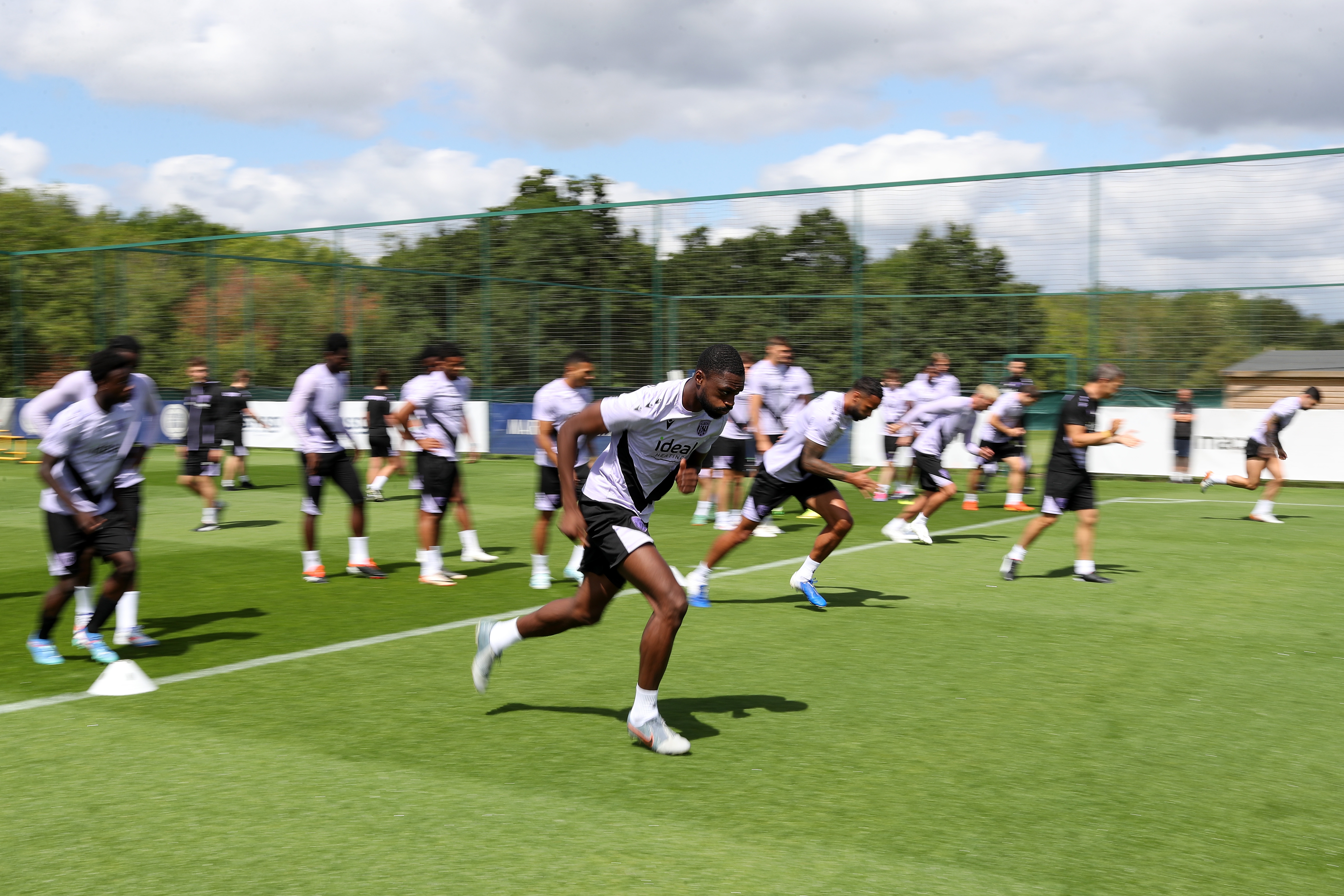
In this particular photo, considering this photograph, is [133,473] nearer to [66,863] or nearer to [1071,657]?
[66,863]

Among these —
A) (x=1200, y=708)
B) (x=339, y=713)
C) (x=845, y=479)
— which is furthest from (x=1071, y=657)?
(x=339, y=713)

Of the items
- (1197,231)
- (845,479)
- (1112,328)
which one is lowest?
(845,479)

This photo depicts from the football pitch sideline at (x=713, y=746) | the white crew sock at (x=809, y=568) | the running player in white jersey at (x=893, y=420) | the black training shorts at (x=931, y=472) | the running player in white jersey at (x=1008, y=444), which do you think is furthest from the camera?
the running player in white jersey at (x=893, y=420)

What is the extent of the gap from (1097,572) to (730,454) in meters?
4.82

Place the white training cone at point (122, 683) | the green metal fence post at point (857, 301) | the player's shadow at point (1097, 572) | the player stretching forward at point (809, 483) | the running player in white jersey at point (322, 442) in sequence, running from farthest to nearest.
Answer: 1. the green metal fence post at point (857, 301)
2. the player's shadow at point (1097, 572)
3. the running player in white jersey at point (322, 442)
4. the player stretching forward at point (809, 483)
5. the white training cone at point (122, 683)

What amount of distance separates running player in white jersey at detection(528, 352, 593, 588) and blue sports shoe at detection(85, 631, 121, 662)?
3.79m

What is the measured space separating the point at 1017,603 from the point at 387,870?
6913 millimetres

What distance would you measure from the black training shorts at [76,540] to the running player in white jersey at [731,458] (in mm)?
8075

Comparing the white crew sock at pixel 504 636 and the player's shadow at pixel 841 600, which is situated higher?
the white crew sock at pixel 504 636

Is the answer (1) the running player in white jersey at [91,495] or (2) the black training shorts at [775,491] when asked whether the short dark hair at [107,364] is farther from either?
(2) the black training shorts at [775,491]

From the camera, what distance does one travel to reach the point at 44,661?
293 inches

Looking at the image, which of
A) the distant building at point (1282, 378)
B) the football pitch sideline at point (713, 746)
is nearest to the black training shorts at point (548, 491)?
the football pitch sideline at point (713, 746)

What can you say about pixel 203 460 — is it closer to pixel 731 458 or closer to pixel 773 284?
pixel 731 458

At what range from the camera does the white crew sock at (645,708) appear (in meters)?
5.59
